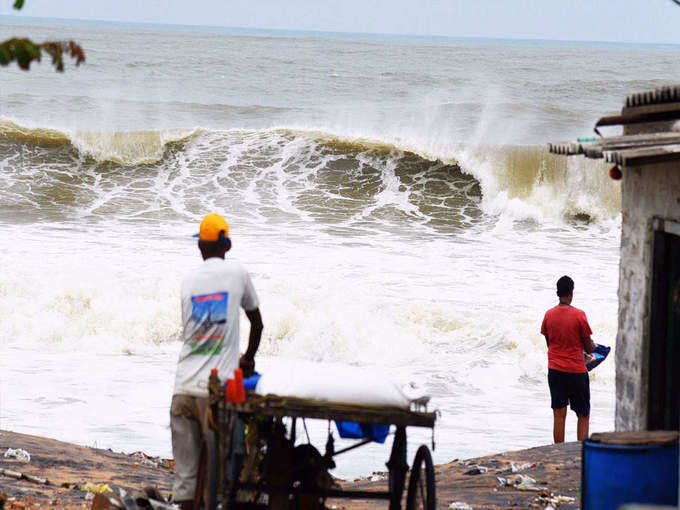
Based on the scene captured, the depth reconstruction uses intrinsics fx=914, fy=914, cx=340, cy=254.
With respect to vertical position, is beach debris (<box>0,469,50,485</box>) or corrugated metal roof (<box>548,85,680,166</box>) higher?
corrugated metal roof (<box>548,85,680,166</box>)

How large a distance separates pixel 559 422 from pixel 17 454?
4.66 metres

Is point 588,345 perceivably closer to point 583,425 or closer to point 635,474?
Answer: point 583,425

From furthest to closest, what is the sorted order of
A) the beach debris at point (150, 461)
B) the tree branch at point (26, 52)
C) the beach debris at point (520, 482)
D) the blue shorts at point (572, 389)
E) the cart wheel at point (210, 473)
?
1. the blue shorts at point (572, 389)
2. the beach debris at point (150, 461)
3. the beach debris at point (520, 482)
4. the cart wheel at point (210, 473)
5. the tree branch at point (26, 52)

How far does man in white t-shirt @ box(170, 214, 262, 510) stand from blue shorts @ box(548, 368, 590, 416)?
13.0ft

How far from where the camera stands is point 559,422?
27.2 feet

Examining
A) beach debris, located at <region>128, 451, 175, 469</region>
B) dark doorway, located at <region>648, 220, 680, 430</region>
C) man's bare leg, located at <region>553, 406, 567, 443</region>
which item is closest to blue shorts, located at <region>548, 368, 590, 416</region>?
man's bare leg, located at <region>553, 406, 567, 443</region>

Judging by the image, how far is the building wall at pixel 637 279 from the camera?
19.7 ft

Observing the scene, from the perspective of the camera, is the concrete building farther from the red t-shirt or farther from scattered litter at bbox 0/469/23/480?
scattered litter at bbox 0/469/23/480

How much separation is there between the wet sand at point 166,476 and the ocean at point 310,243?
3.08 ft

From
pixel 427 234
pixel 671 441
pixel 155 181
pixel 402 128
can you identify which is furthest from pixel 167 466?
pixel 402 128

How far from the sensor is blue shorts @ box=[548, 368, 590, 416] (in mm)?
7969

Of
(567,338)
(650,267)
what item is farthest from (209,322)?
(567,338)

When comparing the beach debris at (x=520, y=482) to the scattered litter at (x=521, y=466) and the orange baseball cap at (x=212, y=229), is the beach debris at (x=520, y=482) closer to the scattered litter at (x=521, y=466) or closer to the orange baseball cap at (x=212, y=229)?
the scattered litter at (x=521, y=466)

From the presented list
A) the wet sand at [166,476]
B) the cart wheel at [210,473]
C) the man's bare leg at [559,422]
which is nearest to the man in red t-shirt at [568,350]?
the man's bare leg at [559,422]
